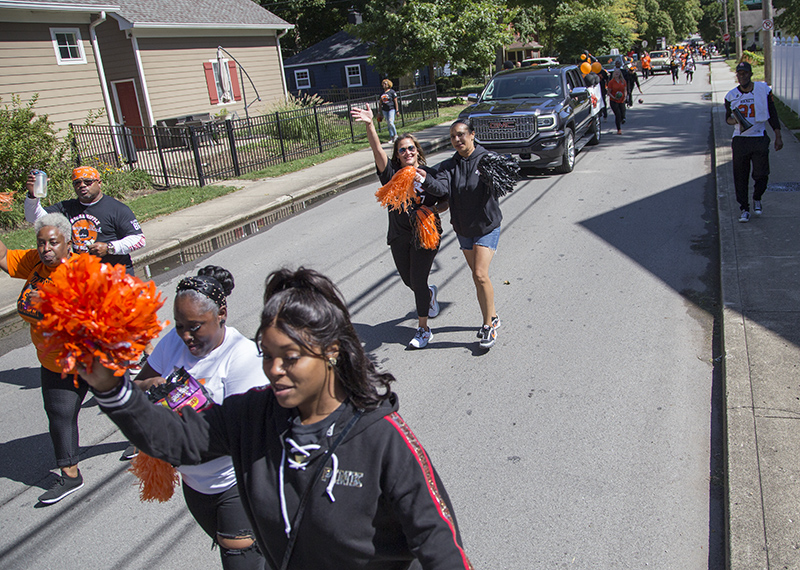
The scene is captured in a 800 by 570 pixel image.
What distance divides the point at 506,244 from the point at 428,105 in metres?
17.9

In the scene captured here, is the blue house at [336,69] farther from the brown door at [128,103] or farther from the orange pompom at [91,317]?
the orange pompom at [91,317]

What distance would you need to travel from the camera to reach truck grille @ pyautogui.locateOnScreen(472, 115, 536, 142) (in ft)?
43.9

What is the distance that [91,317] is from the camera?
1.62 meters

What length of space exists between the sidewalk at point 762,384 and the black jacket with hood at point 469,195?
2.18m

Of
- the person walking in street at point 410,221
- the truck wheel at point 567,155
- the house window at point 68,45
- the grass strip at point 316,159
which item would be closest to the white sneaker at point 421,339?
the person walking in street at point 410,221

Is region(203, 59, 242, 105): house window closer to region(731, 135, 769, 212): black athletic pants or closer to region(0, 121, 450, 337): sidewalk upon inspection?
region(0, 121, 450, 337): sidewalk

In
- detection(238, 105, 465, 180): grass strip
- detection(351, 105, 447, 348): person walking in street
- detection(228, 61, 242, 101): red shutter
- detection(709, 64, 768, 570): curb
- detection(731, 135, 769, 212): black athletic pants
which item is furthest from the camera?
detection(228, 61, 242, 101): red shutter

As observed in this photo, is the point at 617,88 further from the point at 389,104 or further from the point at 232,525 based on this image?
the point at 232,525

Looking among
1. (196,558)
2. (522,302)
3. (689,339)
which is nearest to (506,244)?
(522,302)

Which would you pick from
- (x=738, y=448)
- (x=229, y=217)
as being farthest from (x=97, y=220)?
(x=229, y=217)

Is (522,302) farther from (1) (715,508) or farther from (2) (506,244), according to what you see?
(1) (715,508)

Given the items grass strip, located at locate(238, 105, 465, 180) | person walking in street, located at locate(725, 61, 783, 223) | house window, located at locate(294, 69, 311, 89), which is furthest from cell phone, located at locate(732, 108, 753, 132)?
house window, located at locate(294, 69, 311, 89)

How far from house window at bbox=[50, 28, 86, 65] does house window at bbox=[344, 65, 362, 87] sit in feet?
84.1

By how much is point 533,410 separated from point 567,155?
1002 cm
